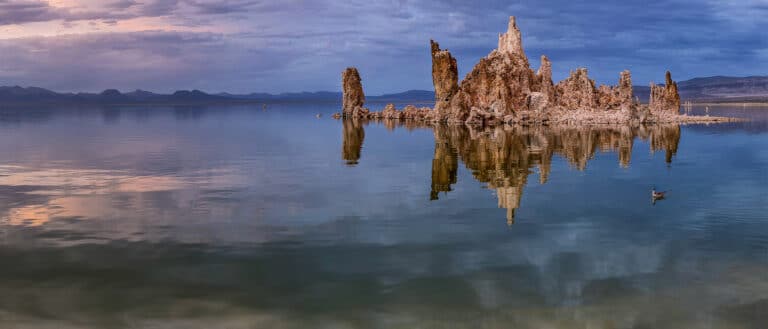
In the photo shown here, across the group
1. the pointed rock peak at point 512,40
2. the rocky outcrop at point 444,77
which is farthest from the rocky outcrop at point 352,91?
the pointed rock peak at point 512,40

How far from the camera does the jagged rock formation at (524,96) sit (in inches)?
3656

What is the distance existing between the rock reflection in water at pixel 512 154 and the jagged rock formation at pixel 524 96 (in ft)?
85.5

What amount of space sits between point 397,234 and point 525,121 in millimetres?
75565

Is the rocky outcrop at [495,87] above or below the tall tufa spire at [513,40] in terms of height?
below

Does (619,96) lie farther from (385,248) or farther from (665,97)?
(385,248)

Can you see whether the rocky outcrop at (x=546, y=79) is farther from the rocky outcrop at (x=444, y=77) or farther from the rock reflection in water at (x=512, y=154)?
the rock reflection in water at (x=512, y=154)

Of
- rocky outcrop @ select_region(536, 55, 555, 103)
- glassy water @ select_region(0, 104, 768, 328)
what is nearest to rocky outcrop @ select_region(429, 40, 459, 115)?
rocky outcrop @ select_region(536, 55, 555, 103)

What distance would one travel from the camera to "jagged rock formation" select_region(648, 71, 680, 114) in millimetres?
106688

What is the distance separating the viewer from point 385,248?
57.3 feet

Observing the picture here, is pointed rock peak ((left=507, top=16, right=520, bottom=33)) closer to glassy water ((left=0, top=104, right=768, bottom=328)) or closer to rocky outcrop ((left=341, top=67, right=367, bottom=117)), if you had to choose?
rocky outcrop ((left=341, top=67, right=367, bottom=117))

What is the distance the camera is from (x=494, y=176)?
109 ft

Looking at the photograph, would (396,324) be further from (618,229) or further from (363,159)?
(363,159)

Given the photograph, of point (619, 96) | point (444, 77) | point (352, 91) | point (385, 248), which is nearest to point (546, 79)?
point (619, 96)

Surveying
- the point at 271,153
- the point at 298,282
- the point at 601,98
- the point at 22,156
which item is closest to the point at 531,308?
the point at 298,282
